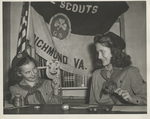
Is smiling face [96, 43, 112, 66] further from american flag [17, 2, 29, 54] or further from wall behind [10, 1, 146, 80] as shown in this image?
american flag [17, 2, 29, 54]

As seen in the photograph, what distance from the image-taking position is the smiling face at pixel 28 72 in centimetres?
181

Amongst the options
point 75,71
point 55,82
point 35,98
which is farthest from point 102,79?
point 35,98

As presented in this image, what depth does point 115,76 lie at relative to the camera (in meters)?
1.78

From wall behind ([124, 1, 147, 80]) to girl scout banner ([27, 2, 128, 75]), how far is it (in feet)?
0.23

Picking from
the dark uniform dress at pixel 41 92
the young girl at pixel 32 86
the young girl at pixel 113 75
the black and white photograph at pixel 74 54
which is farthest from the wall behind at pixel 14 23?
the young girl at pixel 113 75

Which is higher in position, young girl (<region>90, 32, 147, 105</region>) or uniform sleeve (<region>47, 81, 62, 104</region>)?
young girl (<region>90, 32, 147, 105</region>)

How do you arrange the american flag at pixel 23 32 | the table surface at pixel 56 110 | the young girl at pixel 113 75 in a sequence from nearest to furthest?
the table surface at pixel 56 110 → the young girl at pixel 113 75 → the american flag at pixel 23 32

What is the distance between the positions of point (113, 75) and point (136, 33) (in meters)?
0.35

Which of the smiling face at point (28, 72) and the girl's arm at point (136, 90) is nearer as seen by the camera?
the girl's arm at point (136, 90)

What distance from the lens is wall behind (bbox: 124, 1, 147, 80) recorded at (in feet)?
5.76

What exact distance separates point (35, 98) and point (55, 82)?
0.62 feet

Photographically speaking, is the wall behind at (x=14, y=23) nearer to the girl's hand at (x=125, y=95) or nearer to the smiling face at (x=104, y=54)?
the smiling face at (x=104, y=54)

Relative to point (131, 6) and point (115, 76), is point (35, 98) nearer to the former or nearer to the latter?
point (115, 76)

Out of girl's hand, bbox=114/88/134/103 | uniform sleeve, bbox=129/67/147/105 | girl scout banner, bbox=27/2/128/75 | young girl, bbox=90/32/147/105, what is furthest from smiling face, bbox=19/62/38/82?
uniform sleeve, bbox=129/67/147/105
